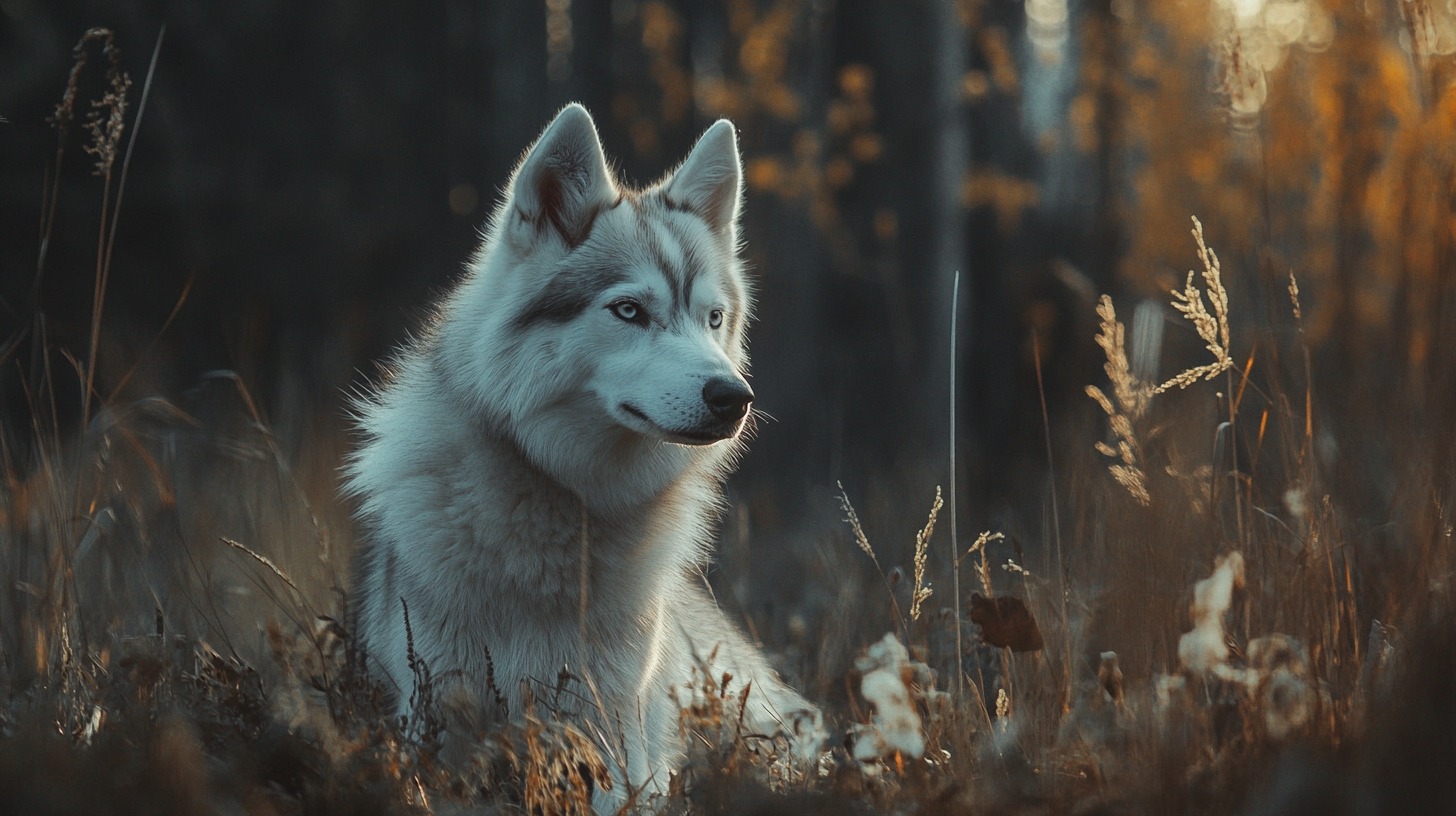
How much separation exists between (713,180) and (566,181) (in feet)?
2.03

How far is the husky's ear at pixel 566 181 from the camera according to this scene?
3.24 meters

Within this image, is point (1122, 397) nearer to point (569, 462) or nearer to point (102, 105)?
point (569, 462)

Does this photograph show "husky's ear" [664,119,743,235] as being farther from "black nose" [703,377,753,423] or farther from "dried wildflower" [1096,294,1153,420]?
"dried wildflower" [1096,294,1153,420]

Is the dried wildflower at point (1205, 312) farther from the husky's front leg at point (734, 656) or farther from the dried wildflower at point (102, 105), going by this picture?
the dried wildflower at point (102, 105)

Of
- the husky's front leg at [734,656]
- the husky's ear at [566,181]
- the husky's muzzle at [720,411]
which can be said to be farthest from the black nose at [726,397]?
the husky's ear at [566,181]

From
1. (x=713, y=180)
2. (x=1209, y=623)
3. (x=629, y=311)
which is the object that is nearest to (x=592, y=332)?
(x=629, y=311)

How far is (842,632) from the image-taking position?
13.0 feet

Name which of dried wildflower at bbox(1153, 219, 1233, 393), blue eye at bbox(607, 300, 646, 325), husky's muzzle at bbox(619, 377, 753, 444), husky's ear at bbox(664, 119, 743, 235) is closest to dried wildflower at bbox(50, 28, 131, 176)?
blue eye at bbox(607, 300, 646, 325)

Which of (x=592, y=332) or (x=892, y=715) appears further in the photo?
(x=592, y=332)

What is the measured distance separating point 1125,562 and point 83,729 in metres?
2.31

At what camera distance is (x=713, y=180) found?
381 cm

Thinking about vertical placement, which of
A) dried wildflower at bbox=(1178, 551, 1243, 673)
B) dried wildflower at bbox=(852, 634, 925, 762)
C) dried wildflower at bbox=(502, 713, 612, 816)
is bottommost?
dried wildflower at bbox=(502, 713, 612, 816)

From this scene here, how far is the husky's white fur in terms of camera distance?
2.85 m

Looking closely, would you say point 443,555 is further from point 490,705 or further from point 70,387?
point 70,387
